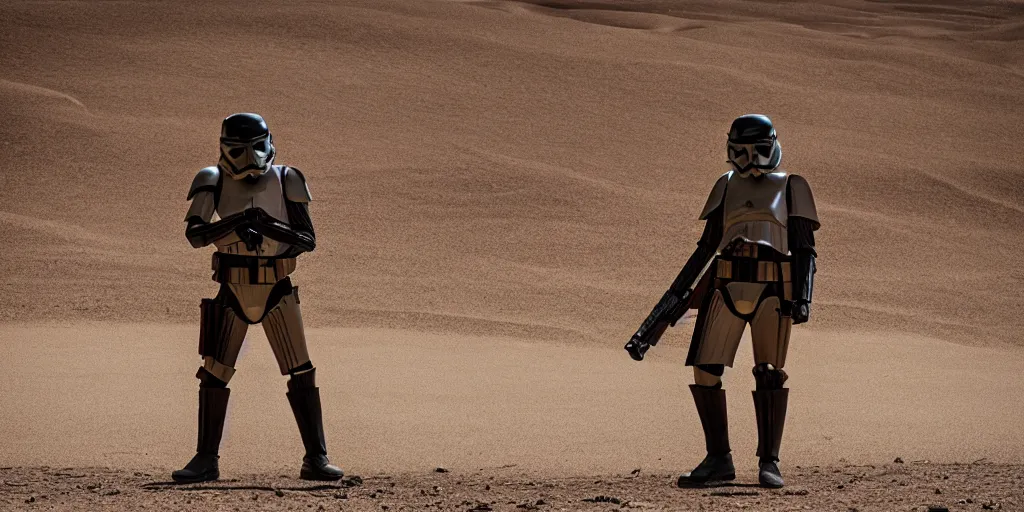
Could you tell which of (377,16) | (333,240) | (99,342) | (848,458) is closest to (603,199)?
(333,240)

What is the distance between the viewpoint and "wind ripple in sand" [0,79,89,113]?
24.4m

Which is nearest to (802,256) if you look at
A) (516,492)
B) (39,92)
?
(516,492)

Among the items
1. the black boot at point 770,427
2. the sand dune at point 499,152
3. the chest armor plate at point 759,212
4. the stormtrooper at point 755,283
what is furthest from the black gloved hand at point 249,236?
the sand dune at point 499,152

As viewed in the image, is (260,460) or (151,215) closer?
(260,460)

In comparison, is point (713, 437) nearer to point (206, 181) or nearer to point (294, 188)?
point (294, 188)

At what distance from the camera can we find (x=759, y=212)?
7.20 metres

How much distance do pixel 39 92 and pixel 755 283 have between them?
19.9 m

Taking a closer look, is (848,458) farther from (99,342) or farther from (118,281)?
(118,281)

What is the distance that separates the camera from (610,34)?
35469 mm

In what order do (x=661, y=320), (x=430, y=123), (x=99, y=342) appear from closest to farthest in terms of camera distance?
(x=661, y=320)
(x=99, y=342)
(x=430, y=123)

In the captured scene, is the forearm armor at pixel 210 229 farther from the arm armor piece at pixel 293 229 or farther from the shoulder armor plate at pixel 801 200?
the shoulder armor plate at pixel 801 200

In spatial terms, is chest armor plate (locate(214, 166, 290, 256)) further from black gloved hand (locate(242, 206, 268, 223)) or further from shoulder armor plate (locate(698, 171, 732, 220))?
shoulder armor plate (locate(698, 171, 732, 220))

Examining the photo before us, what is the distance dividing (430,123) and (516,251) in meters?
7.51

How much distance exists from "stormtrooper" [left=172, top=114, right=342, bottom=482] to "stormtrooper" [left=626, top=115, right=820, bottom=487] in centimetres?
175
